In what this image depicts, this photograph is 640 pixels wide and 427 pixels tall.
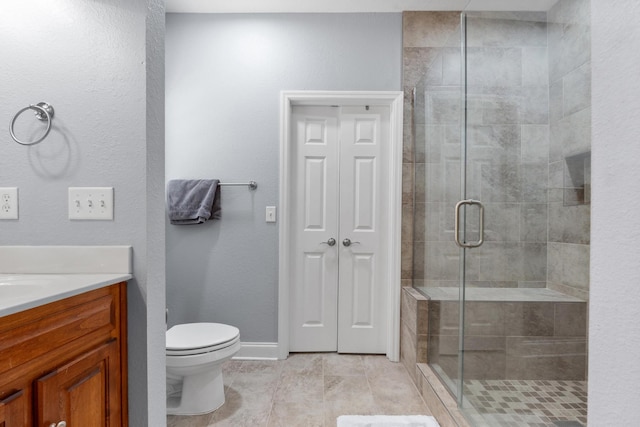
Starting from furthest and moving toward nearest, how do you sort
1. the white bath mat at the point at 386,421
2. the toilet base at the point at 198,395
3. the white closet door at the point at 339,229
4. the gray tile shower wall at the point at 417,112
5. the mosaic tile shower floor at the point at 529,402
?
the white closet door at the point at 339,229 < the gray tile shower wall at the point at 417,112 < the toilet base at the point at 198,395 < the white bath mat at the point at 386,421 < the mosaic tile shower floor at the point at 529,402

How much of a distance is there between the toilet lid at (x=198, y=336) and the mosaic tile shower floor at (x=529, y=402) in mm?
1259

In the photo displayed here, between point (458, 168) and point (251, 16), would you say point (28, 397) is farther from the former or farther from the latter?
point (251, 16)

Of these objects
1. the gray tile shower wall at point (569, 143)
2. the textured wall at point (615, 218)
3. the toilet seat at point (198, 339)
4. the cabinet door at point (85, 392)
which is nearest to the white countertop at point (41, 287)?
the cabinet door at point (85, 392)

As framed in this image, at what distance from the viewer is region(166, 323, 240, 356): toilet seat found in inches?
67.5

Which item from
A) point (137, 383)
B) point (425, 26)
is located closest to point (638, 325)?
point (137, 383)

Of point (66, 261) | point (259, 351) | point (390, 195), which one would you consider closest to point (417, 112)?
point (390, 195)

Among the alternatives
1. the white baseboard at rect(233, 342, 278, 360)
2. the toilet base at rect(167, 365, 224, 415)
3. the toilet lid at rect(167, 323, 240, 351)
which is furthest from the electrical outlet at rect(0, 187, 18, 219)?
the white baseboard at rect(233, 342, 278, 360)

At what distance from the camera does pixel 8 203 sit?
46.1 inches

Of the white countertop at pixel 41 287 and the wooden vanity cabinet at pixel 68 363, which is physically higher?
the white countertop at pixel 41 287

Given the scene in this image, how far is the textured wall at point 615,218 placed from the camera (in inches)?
21.1

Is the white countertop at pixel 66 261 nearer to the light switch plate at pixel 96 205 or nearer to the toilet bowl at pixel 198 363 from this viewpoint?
the light switch plate at pixel 96 205

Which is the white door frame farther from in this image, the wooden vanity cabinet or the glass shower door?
the wooden vanity cabinet

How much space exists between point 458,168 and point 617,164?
4.61 feet

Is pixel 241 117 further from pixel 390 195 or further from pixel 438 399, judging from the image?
pixel 438 399
